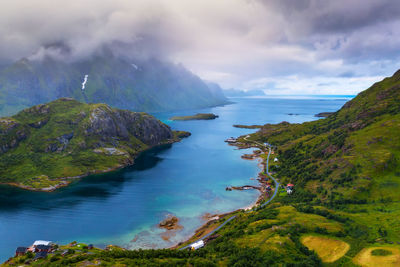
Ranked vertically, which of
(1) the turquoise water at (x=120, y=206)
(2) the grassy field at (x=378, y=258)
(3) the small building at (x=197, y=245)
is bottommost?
(1) the turquoise water at (x=120, y=206)

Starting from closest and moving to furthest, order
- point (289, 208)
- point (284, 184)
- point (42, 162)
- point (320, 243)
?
point (320, 243) → point (289, 208) → point (284, 184) → point (42, 162)

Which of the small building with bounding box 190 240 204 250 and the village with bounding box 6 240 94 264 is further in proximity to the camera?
the small building with bounding box 190 240 204 250

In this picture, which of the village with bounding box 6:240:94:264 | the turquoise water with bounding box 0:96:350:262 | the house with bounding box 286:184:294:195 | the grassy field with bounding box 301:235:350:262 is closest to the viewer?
the grassy field with bounding box 301:235:350:262

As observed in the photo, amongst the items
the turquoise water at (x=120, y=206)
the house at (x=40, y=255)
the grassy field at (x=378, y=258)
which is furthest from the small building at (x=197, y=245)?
the house at (x=40, y=255)

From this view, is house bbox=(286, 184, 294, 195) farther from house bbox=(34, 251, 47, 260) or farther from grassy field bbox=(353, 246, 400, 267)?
house bbox=(34, 251, 47, 260)

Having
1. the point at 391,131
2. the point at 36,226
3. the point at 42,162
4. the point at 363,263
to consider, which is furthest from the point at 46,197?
the point at 391,131

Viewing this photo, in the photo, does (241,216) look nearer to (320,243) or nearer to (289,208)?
(289,208)

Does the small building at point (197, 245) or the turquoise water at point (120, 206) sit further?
the turquoise water at point (120, 206)

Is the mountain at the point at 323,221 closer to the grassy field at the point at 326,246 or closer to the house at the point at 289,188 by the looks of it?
the grassy field at the point at 326,246

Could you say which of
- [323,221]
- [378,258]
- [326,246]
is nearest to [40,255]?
[326,246]

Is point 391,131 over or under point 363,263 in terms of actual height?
over

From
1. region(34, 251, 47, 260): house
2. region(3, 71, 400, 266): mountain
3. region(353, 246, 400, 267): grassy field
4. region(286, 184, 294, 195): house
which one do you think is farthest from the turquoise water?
region(353, 246, 400, 267): grassy field
